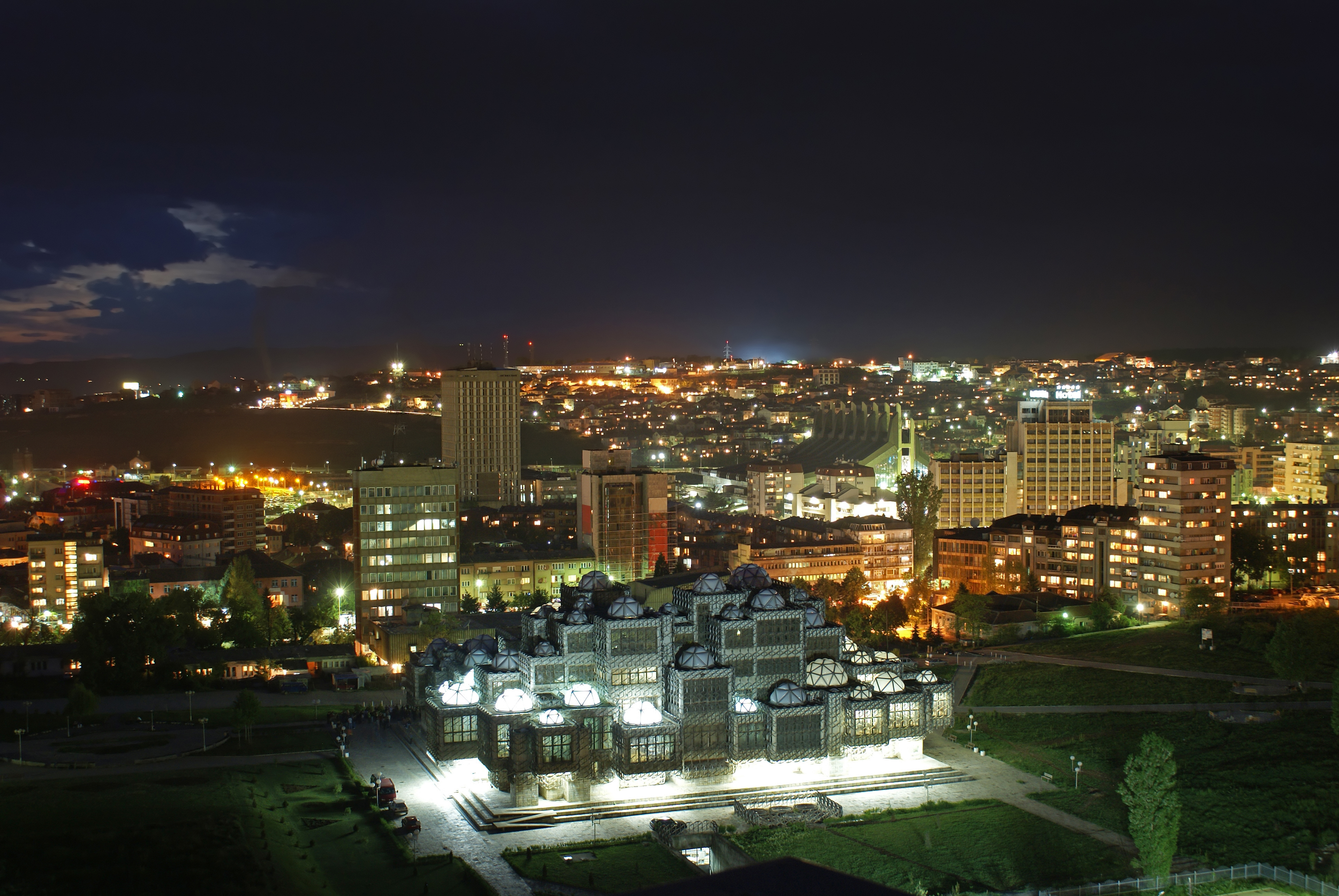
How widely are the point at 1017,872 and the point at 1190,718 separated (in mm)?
12136

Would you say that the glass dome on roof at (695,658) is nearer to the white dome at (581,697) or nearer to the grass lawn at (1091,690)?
the white dome at (581,697)

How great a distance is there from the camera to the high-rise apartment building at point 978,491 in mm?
70250

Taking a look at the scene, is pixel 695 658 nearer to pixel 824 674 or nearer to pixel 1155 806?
pixel 824 674

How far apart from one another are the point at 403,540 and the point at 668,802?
22889mm

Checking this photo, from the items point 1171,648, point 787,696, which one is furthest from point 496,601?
point 1171,648

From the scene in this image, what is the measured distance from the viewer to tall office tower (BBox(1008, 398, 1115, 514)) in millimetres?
69562

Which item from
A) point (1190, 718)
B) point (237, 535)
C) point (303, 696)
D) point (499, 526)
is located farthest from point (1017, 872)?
point (237, 535)

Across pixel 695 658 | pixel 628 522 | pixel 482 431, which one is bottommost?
pixel 695 658

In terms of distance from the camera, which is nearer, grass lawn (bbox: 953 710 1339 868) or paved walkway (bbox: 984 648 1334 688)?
grass lawn (bbox: 953 710 1339 868)

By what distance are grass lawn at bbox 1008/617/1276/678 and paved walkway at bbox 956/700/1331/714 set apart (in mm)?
3128

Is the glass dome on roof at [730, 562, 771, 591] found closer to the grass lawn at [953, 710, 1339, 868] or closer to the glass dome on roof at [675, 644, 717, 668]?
the glass dome on roof at [675, 644, 717, 668]

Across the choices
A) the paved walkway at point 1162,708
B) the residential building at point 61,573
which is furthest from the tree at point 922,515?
the residential building at point 61,573

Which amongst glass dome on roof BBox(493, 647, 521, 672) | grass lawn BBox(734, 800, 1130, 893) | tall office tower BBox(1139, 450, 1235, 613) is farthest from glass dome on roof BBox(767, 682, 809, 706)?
tall office tower BBox(1139, 450, 1235, 613)

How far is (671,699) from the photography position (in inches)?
1091
